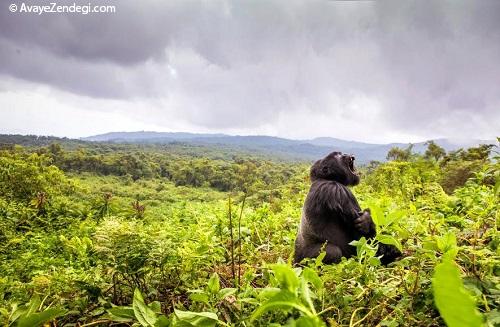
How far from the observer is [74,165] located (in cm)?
6247

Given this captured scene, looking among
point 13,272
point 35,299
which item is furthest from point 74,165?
point 35,299

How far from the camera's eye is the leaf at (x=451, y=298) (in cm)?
50

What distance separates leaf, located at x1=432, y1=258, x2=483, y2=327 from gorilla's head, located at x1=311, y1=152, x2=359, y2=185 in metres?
3.57

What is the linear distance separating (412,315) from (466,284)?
225 mm

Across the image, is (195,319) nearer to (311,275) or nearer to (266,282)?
(311,275)

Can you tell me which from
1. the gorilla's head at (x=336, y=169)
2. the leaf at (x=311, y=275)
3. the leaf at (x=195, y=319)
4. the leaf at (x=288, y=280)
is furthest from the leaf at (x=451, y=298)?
the gorilla's head at (x=336, y=169)

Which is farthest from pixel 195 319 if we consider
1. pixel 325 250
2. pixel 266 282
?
pixel 325 250

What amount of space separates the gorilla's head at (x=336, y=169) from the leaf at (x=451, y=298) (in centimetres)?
357

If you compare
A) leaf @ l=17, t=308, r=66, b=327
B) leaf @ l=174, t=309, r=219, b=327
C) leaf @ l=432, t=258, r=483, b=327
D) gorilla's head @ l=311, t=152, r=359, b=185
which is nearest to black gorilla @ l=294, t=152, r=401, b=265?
gorilla's head @ l=311, t=152, r=359, b=185

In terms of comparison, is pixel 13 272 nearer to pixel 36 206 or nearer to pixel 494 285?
pixel 494 285

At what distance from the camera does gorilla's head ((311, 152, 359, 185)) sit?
405 centimetres

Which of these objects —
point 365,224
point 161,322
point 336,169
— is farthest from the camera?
point 336,169

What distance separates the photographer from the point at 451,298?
1.67 feet

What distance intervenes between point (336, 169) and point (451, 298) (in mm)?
3611
